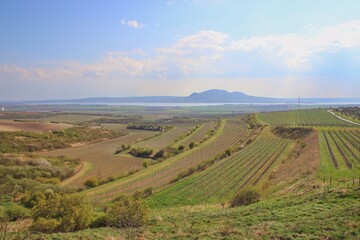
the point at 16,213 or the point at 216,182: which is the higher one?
the point at 16,213

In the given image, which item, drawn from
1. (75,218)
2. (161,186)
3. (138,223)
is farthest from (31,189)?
(138,223)

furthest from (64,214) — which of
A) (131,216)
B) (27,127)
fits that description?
(27,127)

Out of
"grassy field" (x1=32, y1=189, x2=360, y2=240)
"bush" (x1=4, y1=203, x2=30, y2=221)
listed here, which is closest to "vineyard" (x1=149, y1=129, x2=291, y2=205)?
"bush" (x1=4, y1=203, x2=30, y2=221)

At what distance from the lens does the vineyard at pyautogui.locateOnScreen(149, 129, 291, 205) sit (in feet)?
109

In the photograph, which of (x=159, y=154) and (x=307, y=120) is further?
(x=307, y=120)

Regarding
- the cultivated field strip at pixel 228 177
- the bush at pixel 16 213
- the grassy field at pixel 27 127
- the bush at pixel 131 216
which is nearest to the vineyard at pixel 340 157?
the cultivated field strip at pixel 228 177

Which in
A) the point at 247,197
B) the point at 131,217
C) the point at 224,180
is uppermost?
the point at 131,217

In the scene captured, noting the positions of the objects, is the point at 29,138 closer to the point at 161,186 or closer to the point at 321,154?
the point at 161,186

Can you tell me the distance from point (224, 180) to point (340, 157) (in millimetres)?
16496

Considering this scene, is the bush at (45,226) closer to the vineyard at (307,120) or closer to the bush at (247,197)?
the bush at (247,197)

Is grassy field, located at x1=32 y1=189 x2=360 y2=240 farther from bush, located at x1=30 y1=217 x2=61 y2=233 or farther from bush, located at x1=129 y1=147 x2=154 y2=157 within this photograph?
bush, located at x1=129 y1=147 x2=154 y2=157

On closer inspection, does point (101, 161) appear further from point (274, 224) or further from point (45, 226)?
point (274, 224)

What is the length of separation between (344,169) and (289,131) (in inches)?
2000

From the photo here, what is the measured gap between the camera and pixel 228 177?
40.3m
